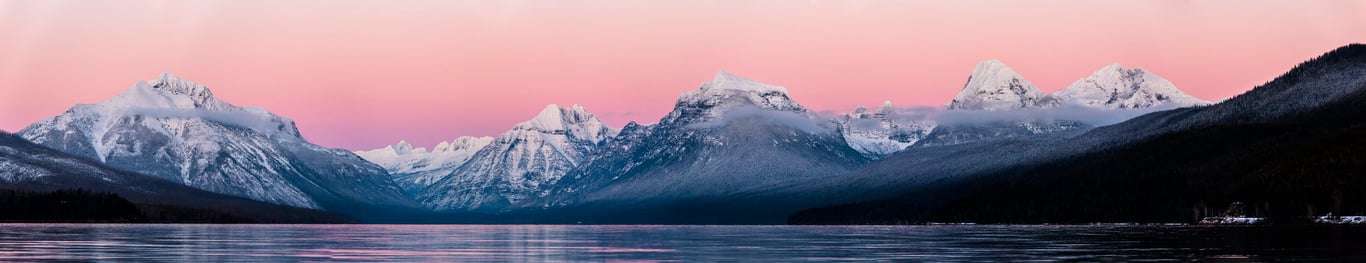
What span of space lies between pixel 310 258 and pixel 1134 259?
200 ft

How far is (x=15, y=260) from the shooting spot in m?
106

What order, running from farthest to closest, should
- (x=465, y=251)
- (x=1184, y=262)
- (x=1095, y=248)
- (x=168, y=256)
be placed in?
(x=465, y=251) < (x=1095, y=248) < (x=168, y=256) < (x=1184, y=262)

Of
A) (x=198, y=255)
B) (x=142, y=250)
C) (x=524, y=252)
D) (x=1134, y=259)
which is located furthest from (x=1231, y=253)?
(x=142, y=250)

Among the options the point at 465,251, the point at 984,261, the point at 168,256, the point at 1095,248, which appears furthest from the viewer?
the point at 465,251

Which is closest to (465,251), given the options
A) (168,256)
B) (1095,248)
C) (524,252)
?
(524,252)

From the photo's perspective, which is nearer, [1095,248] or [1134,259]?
[1134,259]

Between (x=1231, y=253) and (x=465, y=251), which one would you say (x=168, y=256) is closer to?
(x=465, y=251)

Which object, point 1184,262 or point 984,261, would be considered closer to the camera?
point 1184,262

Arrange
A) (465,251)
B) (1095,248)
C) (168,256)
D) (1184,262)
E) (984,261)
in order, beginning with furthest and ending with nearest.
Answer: (465,251), (1095,248), (168,256), (984,261), (1184,262)

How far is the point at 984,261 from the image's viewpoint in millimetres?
111562

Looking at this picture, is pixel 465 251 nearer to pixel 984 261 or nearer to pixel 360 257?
pixel 360 257

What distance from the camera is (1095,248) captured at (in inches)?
5182

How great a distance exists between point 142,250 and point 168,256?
1492cm

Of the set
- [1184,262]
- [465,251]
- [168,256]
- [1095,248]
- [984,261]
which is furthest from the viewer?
[465,251]
